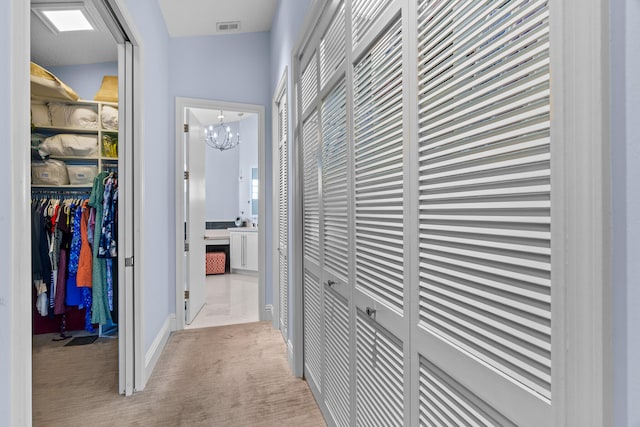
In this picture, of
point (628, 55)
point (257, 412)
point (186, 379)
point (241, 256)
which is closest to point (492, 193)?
point (628, 55)

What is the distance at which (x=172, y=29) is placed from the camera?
3223 mm

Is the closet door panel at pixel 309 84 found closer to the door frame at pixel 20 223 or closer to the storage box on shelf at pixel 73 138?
the door frame at pixel 20 223

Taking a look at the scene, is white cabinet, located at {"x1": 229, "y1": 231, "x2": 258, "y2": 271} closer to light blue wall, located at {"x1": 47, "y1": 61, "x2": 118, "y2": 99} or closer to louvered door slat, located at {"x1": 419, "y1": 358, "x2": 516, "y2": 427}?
light blue wall, located at {"x1": 47, "y1": 61, "x2": 118, "y2": 99}

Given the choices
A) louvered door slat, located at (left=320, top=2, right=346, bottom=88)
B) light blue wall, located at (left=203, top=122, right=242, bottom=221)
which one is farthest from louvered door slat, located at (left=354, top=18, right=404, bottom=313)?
light blue wall, located at (left=203, top=122, right=242, bottom=221)

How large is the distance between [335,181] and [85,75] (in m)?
3.31

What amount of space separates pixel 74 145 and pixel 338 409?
3.20 m

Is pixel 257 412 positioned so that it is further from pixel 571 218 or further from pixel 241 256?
pixel 241 256

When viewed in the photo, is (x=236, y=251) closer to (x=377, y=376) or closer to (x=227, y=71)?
(x=227, y=71)

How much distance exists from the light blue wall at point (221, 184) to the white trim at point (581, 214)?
6755 mm

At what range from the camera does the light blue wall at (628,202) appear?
43 centimetres

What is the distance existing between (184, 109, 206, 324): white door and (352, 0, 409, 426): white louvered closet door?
2519mm

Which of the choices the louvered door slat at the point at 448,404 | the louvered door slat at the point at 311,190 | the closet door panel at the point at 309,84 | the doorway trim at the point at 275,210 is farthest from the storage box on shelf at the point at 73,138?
the louvered door slat at the point at 448,404

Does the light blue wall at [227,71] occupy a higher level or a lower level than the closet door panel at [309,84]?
higher

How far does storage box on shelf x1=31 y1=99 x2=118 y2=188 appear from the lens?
3.06 m
